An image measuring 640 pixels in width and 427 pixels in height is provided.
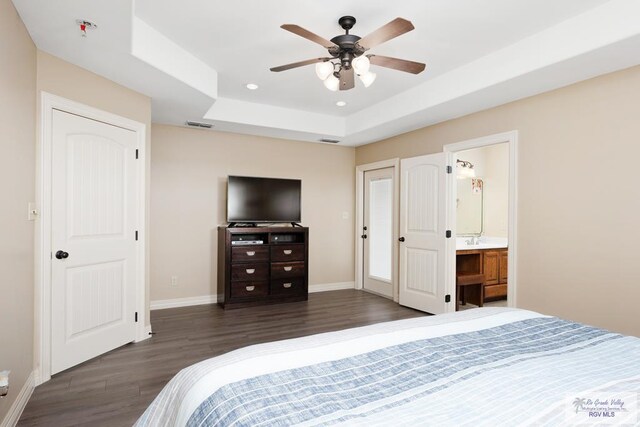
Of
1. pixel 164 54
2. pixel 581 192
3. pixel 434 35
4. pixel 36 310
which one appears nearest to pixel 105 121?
pixel 164 54

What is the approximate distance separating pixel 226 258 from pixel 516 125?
3689 millimetres

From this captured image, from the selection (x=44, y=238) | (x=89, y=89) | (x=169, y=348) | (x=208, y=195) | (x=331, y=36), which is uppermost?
(x=331, y=36)

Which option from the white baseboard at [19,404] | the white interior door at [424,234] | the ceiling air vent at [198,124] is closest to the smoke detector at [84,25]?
the ceiling air vent at [198,124]

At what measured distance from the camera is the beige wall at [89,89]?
2.70 metres

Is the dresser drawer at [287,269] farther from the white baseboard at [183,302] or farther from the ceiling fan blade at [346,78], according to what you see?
the ceiling fan blade at [346,78]

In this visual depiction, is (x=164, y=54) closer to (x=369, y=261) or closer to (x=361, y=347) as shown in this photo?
(x=361, y=347)

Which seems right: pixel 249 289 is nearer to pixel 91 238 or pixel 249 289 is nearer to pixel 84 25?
pixel 91 238

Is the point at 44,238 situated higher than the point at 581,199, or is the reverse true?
the point at 581,199

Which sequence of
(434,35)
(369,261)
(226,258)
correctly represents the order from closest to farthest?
(434,35), (226,258), (369,261)

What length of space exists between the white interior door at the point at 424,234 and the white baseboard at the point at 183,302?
2.67 metres

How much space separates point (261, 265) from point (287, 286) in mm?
510

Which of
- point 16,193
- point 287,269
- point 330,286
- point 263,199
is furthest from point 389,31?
point 330,286

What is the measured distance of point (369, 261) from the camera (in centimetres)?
597

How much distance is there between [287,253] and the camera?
5.07 m
